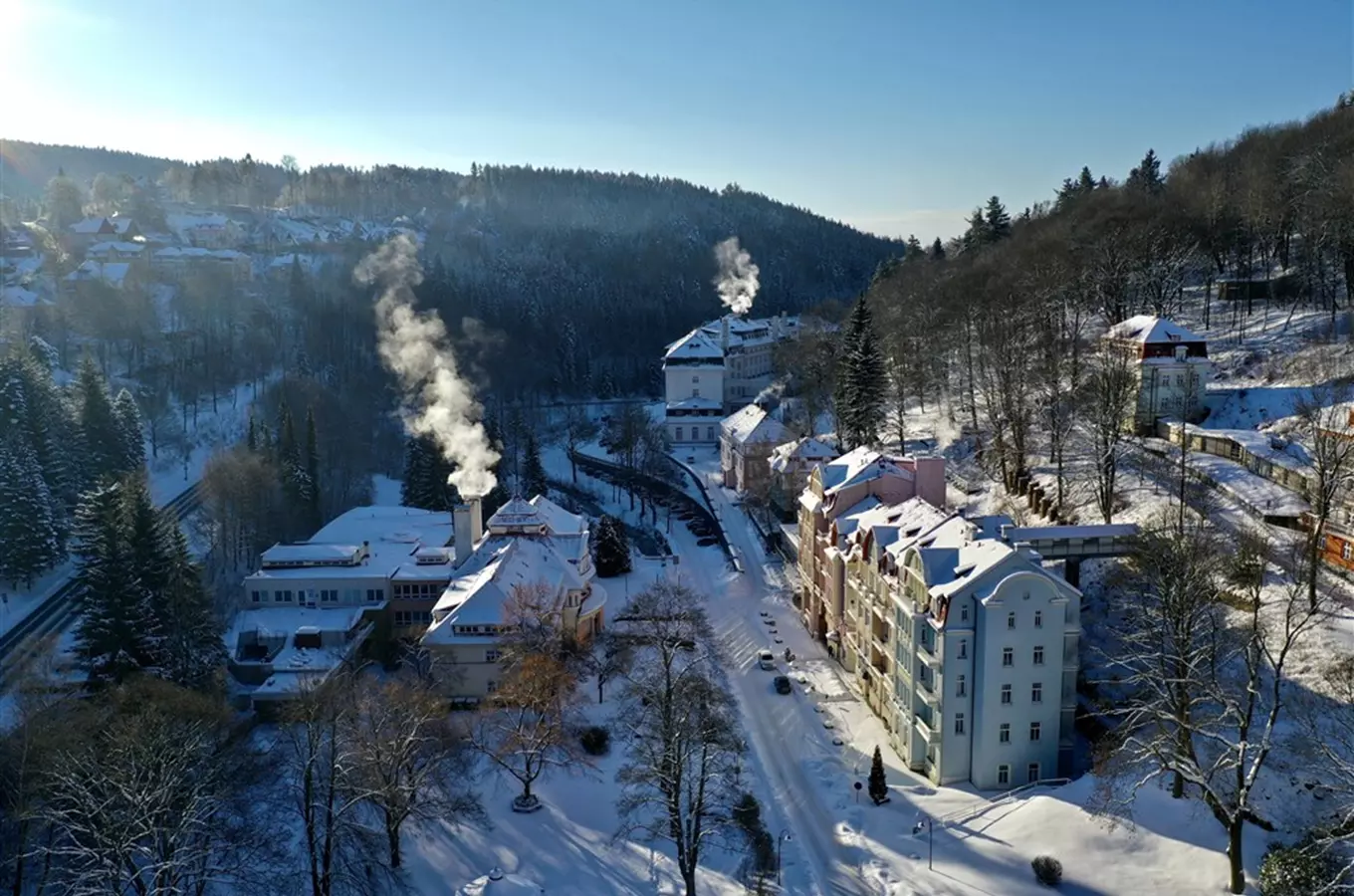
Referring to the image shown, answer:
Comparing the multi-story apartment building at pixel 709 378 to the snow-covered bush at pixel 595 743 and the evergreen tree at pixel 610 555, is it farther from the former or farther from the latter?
the snow-covered bush at pixel 595 743

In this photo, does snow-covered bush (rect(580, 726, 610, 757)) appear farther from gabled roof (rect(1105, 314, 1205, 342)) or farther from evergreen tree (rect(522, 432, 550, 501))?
gabled roof (rect(1105, 314, 1205, 342))

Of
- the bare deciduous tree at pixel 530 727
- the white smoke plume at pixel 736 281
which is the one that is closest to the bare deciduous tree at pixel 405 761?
the bare deciduous tree at pixel 530 727

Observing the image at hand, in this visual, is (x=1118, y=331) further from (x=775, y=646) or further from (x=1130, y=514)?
(x=775, y=646)

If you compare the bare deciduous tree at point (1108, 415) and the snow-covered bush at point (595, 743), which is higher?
the bare deciduous tree at point (1108, 415)

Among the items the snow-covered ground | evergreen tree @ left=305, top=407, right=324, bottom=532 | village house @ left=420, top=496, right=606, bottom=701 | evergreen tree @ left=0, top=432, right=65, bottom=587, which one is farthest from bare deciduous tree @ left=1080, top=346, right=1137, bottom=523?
evergreen tree @ left=0, top=432, right=65, bottom=587

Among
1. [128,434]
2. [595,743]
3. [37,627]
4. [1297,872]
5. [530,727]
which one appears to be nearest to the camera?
[1297,872]

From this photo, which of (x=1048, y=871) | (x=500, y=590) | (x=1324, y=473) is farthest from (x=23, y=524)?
(x=1324, y=473)

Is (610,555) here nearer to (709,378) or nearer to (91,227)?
(709,378)
